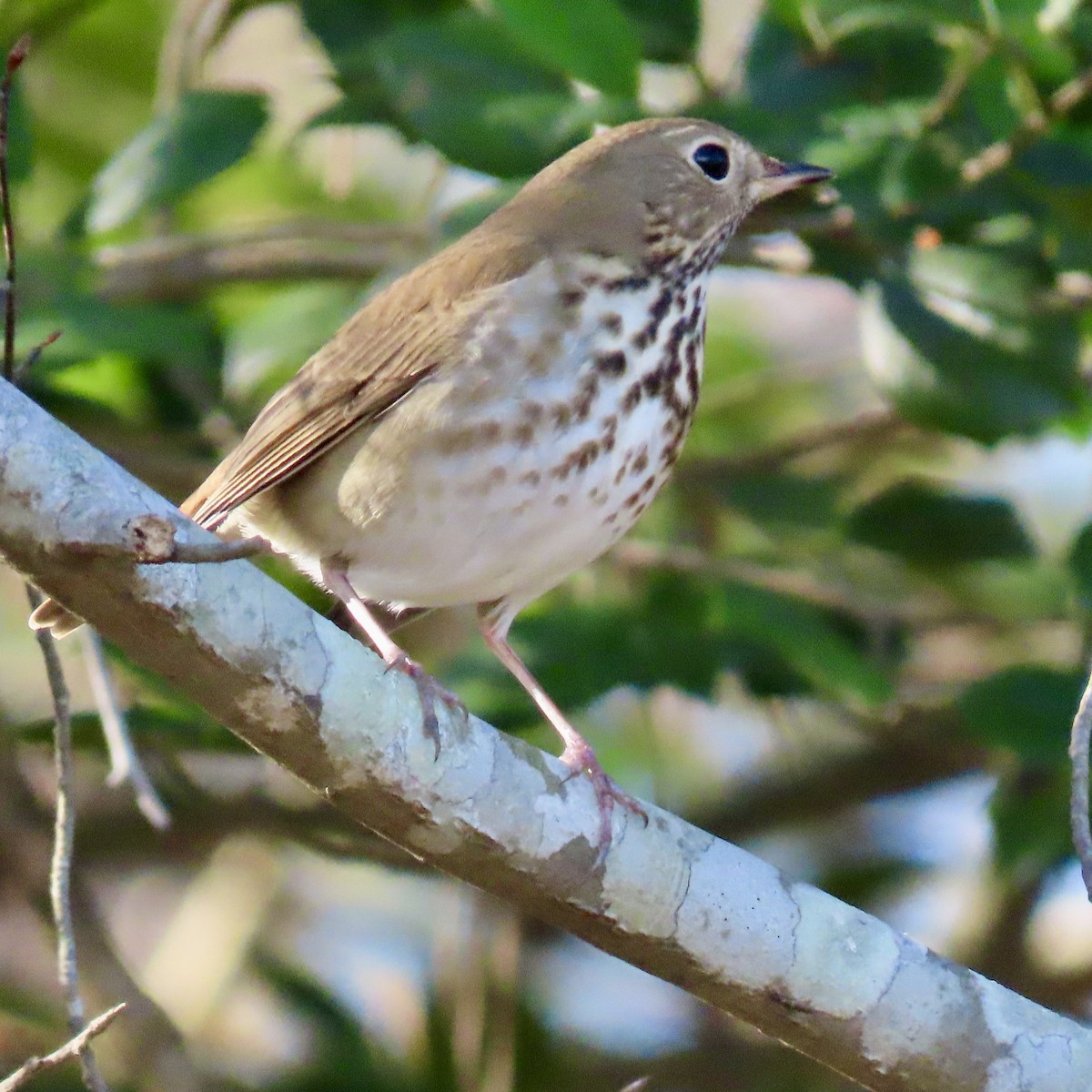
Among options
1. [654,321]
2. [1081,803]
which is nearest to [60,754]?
[654,321]

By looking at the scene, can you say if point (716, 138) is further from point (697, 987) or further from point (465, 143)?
point (697, 987)

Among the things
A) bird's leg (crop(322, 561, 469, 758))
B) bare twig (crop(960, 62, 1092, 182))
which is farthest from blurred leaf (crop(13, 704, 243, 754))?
bare twig (crop(960, 62, 1092, 182))

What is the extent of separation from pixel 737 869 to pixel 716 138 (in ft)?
6.70

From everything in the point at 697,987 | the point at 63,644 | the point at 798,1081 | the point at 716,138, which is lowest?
the point at 798,1081

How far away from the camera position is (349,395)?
4195 mm

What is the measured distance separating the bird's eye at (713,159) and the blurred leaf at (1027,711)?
1420 mm

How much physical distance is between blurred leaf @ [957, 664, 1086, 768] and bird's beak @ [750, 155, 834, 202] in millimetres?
1320


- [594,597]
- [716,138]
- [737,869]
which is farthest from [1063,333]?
[737,869]

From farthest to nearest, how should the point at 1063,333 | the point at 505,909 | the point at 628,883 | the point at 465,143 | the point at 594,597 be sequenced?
the point at 505,909 < the point at 594,597 < the point at 1063,333 < the point at 465,143 < the point at 628,883

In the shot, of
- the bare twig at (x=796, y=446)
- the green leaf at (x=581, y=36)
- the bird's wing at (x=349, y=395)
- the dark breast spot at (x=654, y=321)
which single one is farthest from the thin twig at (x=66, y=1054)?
the bare twig at (x=796, y=446)

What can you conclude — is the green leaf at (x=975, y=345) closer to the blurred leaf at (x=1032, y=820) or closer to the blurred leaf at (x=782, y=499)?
the blurred leaf at (x=782, y=499)

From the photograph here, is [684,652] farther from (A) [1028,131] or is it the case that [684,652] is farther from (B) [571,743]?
(A) [1028,131]

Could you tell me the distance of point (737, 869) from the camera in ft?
10.9

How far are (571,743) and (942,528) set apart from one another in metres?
1.78
